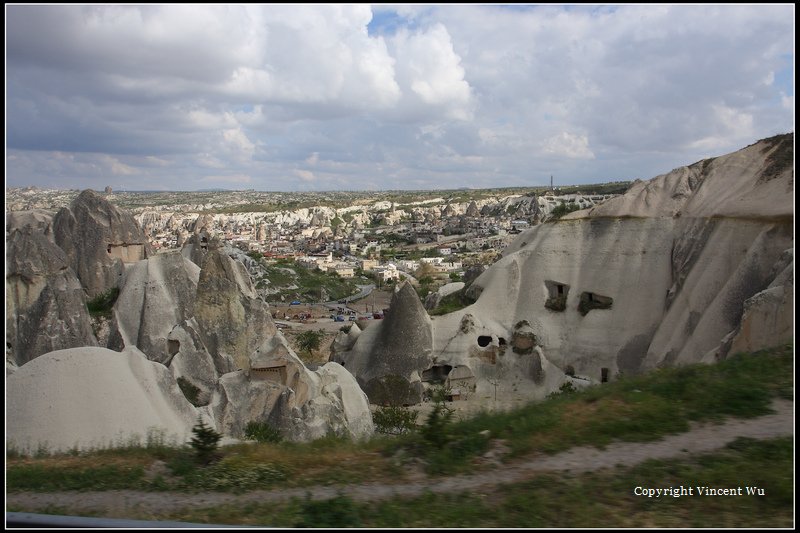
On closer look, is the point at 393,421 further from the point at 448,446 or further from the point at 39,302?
the point at 448,446

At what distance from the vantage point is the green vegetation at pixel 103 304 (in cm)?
1745

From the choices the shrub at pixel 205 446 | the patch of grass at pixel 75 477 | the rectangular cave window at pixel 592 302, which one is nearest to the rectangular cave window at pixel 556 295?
the rectangular cave window at pixel 592 302

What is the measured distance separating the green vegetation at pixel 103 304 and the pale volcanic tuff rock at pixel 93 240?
1.63m

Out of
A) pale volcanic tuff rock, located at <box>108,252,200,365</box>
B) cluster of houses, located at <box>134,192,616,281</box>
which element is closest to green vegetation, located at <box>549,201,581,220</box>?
pale volcanic tuff rock, located at <box>108,252,200,365</box>

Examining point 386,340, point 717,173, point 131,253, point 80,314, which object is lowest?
point 386,340

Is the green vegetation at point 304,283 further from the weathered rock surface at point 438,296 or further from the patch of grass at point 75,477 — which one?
the patch of grass at point 75,477

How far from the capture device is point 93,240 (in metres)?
21.0

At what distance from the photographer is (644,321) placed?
19672mm

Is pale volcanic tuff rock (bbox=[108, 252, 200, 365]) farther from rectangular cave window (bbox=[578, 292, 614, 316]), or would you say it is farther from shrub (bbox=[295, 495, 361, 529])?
rectangular cave window (bbox=[578, 292, 614, 316])

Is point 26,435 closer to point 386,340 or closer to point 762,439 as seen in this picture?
point 762,439

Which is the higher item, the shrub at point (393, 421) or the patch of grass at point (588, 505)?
the patch of grass at point (588, 505)

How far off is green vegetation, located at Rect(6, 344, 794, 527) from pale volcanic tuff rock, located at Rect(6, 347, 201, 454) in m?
1.65

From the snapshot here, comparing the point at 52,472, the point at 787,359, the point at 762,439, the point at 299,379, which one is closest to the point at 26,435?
the point at 52,472

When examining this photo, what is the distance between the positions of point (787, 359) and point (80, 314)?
1502 centimetres
